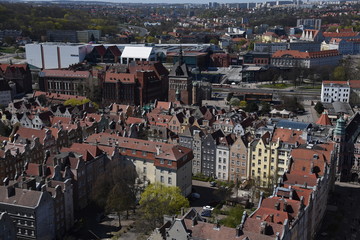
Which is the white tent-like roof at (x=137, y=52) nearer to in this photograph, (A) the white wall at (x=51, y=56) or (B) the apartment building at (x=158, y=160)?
(A) the white wall at (x=51, y=56)

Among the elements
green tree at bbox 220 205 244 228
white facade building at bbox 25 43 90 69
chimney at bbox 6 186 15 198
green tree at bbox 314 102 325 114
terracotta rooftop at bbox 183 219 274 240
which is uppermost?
white facade building at bbox 25 43 90 69

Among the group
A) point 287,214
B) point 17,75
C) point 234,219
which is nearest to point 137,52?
point 17,75

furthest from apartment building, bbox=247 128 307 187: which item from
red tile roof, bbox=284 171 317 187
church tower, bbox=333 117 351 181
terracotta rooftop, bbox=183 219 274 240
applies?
terracotta rooftop, bbox=183 219 274 240

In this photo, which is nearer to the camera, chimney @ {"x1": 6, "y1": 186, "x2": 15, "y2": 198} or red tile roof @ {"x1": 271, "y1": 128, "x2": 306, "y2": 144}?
chimney @ {"x1": 6, "y1": 186, "x2": 15, "y2": 198}

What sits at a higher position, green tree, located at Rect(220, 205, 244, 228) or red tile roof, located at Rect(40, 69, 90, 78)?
red tile roof, located at Rect(40, 69, 90, 78)

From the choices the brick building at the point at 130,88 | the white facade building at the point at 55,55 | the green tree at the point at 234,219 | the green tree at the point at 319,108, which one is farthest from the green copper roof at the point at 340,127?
the white facade building at the point at 55,55

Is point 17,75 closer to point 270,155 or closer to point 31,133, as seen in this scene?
point 31,133

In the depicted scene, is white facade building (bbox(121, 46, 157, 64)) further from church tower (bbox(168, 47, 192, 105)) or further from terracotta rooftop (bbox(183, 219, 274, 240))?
terracotta rooftop (bbox(183, 219, 274, 240))
